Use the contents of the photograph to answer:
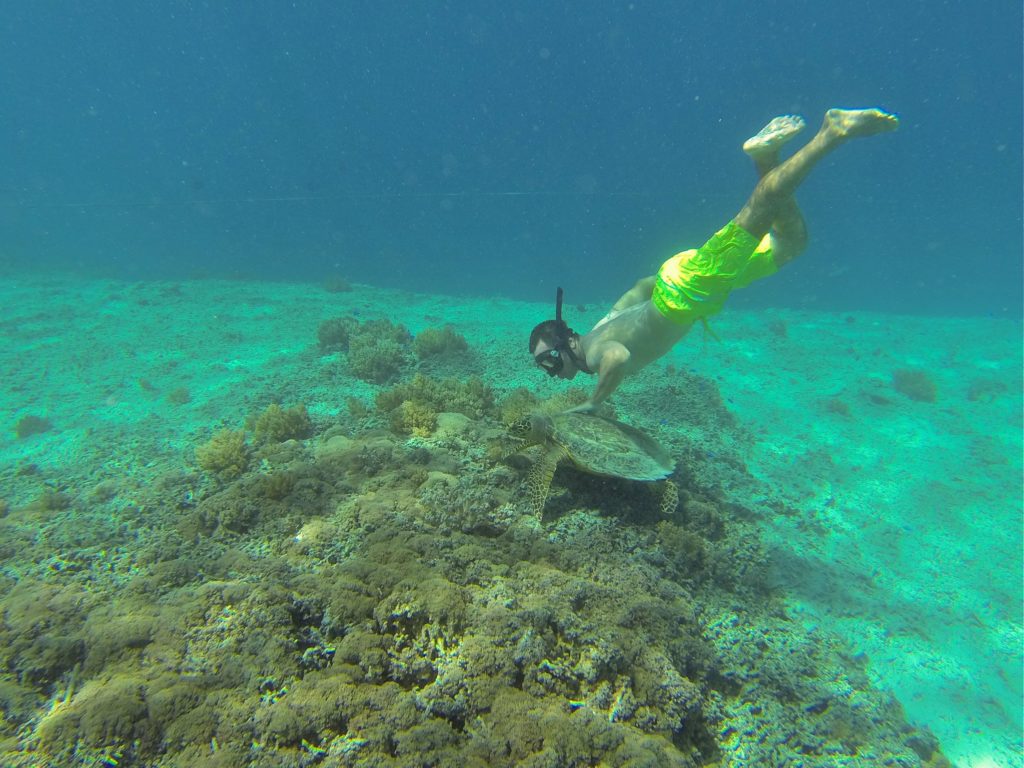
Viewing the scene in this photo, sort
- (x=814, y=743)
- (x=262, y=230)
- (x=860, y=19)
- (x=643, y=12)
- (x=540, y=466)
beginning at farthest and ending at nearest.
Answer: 1. (x=262, y=230)
2. (x=643, y=12)
3. (x=860, y=19)
4. (x=540, y=466)
5. (x=814, y=743)

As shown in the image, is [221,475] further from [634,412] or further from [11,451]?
[634,412]

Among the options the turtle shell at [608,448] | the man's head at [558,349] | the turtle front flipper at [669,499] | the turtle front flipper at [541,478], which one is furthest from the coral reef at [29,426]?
the turtle front flipper at [669,499]

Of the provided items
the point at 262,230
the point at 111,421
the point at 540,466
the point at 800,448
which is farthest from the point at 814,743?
the point at 262,230

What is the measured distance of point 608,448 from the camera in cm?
454

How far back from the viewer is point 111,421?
8.14 meters

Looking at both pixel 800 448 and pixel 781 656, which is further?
pixel 800 448

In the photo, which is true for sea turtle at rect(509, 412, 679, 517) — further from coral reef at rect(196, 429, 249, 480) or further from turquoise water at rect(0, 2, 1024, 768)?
coral reef at rect(196, 429, 249, 480)

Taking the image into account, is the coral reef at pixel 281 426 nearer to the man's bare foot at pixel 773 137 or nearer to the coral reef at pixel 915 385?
the man's bare foot at pixel 773 137

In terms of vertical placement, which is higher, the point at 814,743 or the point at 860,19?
the point at 860,19

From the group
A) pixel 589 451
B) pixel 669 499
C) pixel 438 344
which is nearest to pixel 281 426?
pixel 589 451

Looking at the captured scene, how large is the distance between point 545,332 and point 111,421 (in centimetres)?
839

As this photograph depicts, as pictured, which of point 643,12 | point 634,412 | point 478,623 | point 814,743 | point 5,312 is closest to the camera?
point 478,623

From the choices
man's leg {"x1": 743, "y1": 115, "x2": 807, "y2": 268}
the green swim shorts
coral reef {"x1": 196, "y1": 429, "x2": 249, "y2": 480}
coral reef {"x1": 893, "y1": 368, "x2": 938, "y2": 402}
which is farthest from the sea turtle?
coral reef {"x1": 893, "y1": 368, "x2": 938, "y2": 402}

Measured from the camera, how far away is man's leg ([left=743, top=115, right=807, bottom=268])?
15.7 ft
